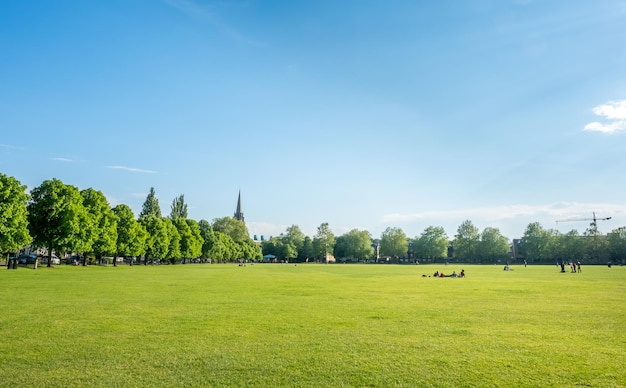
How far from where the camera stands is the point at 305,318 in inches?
655

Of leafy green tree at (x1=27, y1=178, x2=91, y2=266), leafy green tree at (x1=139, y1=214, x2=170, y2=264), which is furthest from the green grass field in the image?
leafy green tree at (x1=139, y1=214, x2=170, y2=264)

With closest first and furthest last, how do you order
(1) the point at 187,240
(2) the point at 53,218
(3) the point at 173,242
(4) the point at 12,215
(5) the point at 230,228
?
(4) the point at 12,215 < (2) the point at 53,218 < (3) the point at 173,242 < (1) the point at 187,240 < (5) the point at 230,228

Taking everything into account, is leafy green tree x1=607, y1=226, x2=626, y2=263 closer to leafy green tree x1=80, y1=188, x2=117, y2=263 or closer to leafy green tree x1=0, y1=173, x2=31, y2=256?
leafy green tree x1=80, y1=188, x2=117, y2=263

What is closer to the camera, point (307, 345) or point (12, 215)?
point (307, 345)

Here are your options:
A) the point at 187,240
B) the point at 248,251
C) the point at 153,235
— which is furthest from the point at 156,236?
the point at 248,251

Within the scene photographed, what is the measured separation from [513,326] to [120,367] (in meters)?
13.4

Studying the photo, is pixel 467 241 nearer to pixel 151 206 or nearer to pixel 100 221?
pixel 151 206

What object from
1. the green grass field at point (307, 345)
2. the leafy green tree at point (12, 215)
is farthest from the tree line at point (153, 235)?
the green grass field at point (307, 345)

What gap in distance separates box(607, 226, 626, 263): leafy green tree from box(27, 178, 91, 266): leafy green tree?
179 metres

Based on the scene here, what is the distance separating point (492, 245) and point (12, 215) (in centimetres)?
17182

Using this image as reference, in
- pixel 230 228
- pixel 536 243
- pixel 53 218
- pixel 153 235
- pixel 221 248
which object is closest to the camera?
pixel 53 218

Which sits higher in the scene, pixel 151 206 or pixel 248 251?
pixel 151 206

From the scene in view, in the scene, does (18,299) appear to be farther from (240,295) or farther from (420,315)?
(420,315)

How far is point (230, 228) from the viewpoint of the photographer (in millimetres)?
182375
